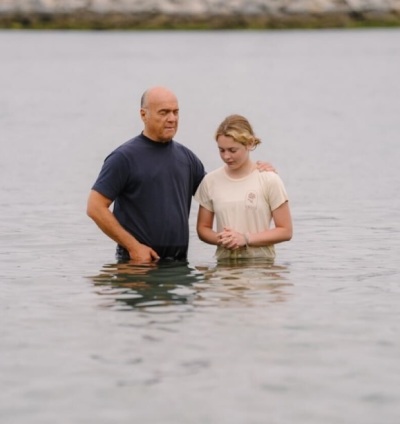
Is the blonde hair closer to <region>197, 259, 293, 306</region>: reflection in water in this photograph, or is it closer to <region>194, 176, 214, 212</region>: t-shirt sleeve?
<region>194, 176, 214, 212</region>: t-shirt sleeve

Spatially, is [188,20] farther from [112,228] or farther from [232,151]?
[232,151]

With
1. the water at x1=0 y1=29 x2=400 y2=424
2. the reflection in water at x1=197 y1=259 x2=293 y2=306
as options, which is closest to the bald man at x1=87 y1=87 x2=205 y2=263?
the water at x1=0 y1=29 x2=400 y2=424

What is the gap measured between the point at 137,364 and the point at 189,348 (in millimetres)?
551

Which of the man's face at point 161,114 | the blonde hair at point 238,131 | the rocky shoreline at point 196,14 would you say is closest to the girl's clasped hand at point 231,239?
the blonde hair at point 238,131

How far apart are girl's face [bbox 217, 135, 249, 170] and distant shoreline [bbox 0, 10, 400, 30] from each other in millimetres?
91751

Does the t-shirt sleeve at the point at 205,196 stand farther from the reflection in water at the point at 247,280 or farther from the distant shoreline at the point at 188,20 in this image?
the distant shoreline at the point at 188,20

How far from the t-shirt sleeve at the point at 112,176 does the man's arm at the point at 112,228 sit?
5cm

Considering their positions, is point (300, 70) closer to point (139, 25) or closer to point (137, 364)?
point (139, 25)

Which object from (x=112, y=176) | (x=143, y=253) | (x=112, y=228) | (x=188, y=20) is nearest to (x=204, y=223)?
Result: (x=143, y=253)

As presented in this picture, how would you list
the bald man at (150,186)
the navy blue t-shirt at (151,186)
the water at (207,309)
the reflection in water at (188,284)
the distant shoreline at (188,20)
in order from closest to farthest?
the water at (207,309)
the reflection in water at (188,284)
the bald man at (150,186)
the navy blue t-shirt at (151,186)
the distant shoreline at (188,20)

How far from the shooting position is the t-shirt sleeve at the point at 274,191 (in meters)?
13.3

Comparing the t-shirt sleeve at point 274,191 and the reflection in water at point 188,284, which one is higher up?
the t-shirt sleeve at point 274,191

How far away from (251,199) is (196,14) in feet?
A: 303

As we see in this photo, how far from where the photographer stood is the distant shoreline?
106125 millimetres
